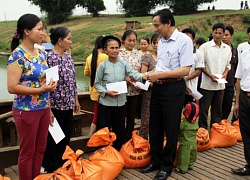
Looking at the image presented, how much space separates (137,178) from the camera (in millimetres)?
2797

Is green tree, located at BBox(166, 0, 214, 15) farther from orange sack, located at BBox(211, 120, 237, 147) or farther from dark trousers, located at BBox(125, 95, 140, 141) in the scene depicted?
dark trousers, located at BBox(125, 95, 140, 141)

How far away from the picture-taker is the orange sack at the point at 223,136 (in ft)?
11.8

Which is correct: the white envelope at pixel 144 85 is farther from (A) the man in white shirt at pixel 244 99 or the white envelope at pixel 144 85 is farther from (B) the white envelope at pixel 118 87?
(A) the man in white shirt at pixel 244 99

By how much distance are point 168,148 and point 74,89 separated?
110 centimetres

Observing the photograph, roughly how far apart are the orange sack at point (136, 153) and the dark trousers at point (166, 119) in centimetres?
9

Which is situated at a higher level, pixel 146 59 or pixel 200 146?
pixel 146 59

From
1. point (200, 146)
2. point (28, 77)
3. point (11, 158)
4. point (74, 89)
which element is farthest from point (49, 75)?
point (200, 146)

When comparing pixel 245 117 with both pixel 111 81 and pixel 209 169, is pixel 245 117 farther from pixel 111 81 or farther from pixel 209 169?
pixel 111 81

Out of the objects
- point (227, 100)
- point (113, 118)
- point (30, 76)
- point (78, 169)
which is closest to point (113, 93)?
point (113, 118)

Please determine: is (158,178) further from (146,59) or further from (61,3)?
(61,3)

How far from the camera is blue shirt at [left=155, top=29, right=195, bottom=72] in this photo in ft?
8.53

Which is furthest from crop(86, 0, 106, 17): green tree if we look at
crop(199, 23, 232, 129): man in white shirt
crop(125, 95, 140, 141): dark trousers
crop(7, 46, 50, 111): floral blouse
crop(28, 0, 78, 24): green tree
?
crop(7, 46, 50, 111): floral blouse

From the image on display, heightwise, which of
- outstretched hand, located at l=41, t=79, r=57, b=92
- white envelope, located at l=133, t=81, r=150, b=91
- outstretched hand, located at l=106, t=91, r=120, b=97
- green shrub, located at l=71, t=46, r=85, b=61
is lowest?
green shrub, located at l=71, t=46, r=85, b=61

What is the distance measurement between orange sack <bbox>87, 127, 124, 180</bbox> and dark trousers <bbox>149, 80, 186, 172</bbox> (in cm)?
41
